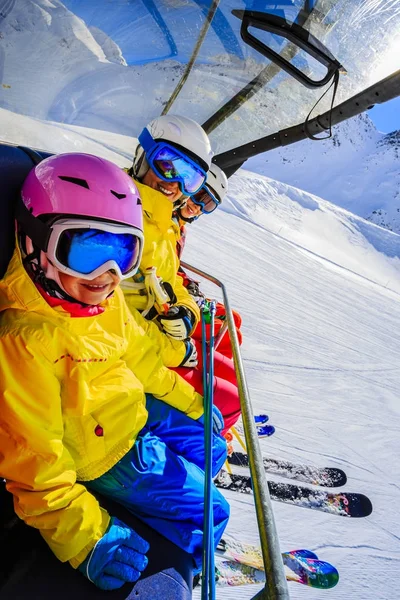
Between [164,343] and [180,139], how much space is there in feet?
4.24

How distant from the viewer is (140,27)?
3.22m

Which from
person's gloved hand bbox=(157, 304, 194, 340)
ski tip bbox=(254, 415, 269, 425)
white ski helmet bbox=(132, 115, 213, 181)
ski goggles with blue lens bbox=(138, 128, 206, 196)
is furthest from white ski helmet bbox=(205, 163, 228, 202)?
ski tip bbox=(254, 415, 269, 425)

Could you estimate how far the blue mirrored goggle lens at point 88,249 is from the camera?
1326 mm

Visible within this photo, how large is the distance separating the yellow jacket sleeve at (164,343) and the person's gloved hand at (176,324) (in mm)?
63

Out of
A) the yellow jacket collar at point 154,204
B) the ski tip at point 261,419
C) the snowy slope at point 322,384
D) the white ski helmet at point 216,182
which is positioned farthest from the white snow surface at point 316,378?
the yellow jacket collar at point 154,204

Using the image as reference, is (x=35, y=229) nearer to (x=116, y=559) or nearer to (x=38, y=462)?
(x=38, y=462)

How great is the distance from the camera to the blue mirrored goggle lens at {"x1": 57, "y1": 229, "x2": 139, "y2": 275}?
133 centimetres

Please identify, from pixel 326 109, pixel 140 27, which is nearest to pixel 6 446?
pixel 140 27

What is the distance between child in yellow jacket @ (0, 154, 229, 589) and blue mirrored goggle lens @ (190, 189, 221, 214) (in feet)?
7.05

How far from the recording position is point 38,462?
3.80 ft

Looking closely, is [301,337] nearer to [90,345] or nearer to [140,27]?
[140,27]

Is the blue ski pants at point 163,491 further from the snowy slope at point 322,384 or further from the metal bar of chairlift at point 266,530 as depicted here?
the snowy slope at point 322,384

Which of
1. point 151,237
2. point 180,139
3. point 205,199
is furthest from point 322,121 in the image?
point 151,237

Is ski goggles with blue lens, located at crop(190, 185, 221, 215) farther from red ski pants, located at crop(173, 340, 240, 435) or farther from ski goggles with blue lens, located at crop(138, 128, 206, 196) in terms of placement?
red ski pants, located at crop(173, 340, 240, 435)
